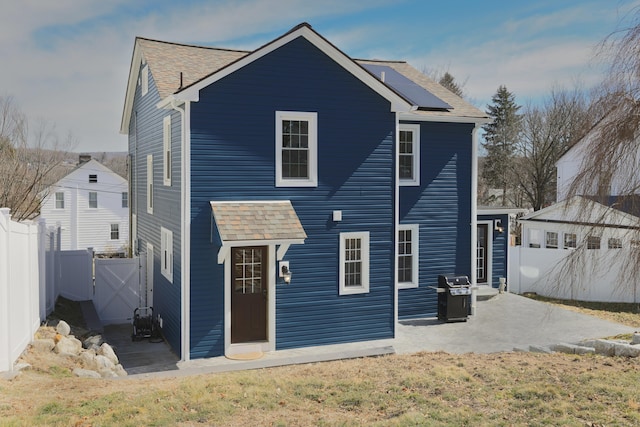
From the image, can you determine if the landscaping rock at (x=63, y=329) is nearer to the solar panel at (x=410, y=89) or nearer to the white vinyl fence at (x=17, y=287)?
the white vinyl fence at (x=17, y=287)

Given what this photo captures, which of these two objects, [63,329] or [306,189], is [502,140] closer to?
[306,189]

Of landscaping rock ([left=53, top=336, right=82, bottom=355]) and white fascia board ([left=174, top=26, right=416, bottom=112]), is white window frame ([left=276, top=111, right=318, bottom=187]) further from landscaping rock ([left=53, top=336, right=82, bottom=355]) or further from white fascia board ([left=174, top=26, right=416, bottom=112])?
landscaping rock ([left=53, top=336, right=82, bottom=355])

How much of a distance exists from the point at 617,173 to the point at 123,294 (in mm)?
13062

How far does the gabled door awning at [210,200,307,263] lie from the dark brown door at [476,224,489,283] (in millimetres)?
8343

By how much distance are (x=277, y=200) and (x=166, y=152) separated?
11.3 ft

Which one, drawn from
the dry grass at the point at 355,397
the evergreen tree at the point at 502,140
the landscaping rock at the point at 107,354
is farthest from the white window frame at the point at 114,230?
the dry grass at the point at 355,397

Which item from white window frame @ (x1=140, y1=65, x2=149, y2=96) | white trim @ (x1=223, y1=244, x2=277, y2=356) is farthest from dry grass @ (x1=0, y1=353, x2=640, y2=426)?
white window frame @ (x1=140, y1=65, x2=149, y2=96)

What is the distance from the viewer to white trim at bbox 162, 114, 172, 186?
1340cm

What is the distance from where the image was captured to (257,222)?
11617 mm

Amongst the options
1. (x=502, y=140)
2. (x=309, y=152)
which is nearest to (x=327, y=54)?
(x=309, y=152)

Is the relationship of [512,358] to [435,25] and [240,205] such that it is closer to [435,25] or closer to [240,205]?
[240,205]

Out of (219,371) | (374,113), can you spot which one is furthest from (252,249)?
(374,113)

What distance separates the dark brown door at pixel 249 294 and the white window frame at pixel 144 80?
6.68 metres

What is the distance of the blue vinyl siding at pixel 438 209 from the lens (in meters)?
15.5
